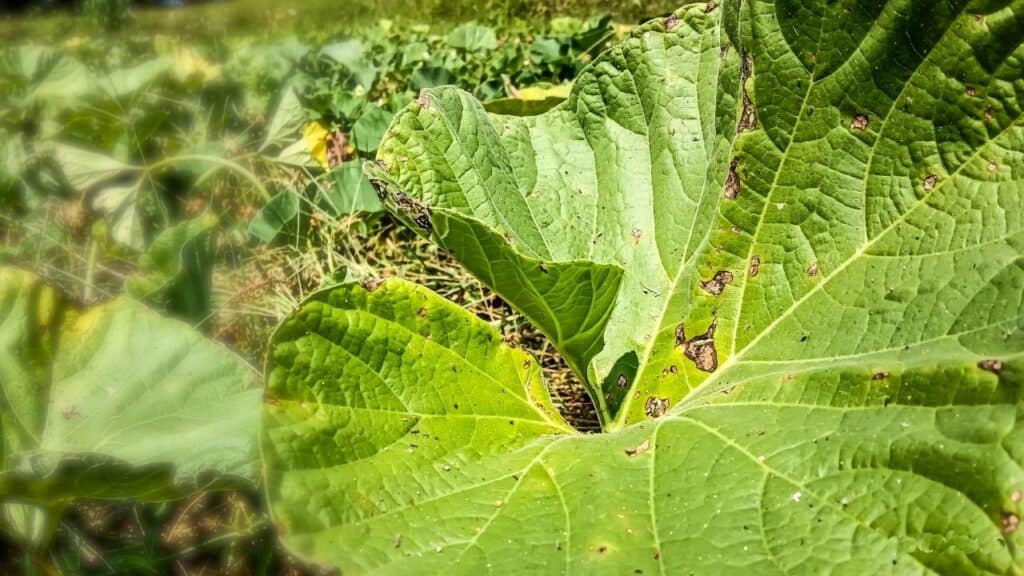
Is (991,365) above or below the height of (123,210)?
above

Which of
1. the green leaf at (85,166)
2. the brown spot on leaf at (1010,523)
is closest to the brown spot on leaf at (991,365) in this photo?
the brown spot on leaf at (1010,523)

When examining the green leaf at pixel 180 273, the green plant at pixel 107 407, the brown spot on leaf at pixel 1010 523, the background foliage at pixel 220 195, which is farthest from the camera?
the green leaf at pixel 180 273

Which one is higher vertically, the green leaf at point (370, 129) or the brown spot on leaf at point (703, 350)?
the brown spot on leaf at point (703, 350)

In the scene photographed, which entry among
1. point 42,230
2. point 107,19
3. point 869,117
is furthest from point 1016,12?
point 107,19

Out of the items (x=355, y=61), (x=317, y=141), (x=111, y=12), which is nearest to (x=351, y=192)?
(x=317, y=141)

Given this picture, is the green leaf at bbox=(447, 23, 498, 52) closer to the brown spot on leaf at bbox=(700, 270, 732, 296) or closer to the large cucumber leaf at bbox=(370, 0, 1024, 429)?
the large cucumber leaf at bbox=(370, 0, 1024, 429)

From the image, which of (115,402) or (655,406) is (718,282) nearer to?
(655,406)

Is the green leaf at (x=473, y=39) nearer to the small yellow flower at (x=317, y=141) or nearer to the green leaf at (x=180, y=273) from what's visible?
the small yellow flower at (x=317, y=141)
